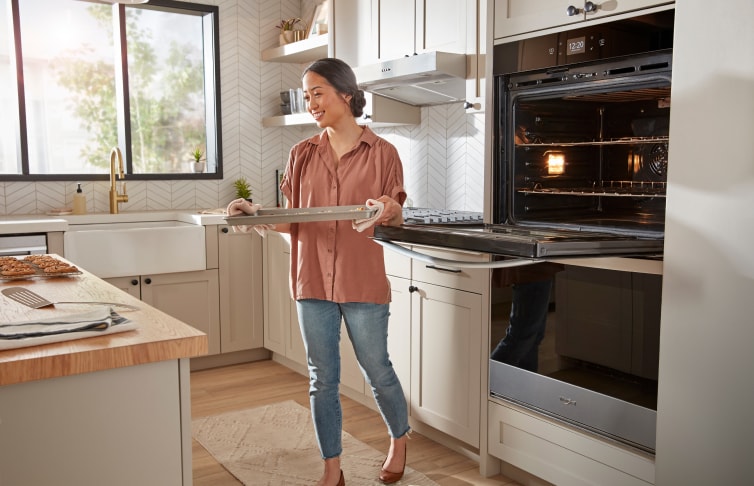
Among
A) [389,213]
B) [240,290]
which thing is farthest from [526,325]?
[240,290]

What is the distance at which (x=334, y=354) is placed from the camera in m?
2.59

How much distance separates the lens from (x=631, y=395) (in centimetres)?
219

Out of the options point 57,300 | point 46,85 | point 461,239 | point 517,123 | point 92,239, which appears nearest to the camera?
point 57,300

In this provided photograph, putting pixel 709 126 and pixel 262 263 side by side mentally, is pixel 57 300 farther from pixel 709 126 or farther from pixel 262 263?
pixel 262 263

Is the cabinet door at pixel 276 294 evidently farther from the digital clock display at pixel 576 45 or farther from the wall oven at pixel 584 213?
the digital clock display at pixel 576 45

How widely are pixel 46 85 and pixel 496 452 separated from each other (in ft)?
11.3

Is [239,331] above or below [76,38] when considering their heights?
below

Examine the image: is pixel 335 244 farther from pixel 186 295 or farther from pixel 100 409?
pixel 186 295

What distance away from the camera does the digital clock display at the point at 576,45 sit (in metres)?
2.26

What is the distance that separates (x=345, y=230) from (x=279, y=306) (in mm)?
1896

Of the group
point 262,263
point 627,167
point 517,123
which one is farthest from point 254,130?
point 627,167

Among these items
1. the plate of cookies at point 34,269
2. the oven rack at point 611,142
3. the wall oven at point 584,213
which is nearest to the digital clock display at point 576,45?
the wall oven at point 584,213

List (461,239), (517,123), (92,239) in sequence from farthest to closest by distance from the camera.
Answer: (92,239), (517,123), (461,239)

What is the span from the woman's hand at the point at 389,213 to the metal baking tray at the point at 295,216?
0.20m
